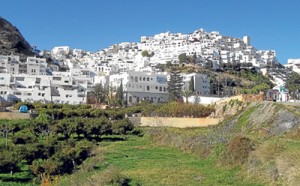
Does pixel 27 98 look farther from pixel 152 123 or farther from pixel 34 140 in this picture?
pixel 34 140

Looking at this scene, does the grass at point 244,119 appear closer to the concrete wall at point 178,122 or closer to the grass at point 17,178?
the concrete wall at point 178,122

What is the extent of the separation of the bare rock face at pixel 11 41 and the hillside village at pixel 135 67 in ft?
15.0

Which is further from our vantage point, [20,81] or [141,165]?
[20,81]

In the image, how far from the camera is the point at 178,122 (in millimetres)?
52094

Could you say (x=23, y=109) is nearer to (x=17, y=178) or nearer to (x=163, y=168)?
(x=17, y=178)

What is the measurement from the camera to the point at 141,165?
24.9m

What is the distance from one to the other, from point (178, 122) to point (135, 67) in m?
74.9

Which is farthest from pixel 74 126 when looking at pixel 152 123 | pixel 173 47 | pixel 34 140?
pixel 173 47

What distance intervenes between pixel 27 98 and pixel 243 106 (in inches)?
1634

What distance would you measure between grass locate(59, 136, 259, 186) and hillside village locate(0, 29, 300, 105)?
Result: 39.8 meters

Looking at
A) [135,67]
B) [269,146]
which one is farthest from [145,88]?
[269,146]

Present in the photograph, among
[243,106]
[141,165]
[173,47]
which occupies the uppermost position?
[173,47]

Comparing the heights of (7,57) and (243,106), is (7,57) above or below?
above

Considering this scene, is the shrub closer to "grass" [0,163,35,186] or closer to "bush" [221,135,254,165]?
"bush" [221,135,254,165]
